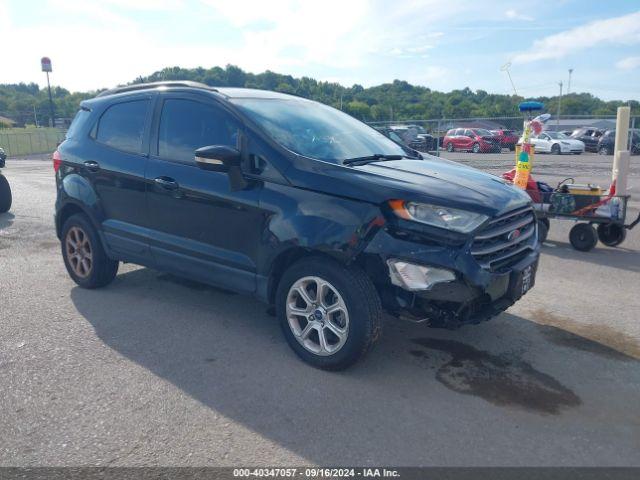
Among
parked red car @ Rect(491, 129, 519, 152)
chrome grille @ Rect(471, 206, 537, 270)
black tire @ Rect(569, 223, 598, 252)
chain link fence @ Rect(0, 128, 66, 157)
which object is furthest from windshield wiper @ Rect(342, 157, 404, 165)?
chain link fence @ Rect(0, 128, 66, 157)

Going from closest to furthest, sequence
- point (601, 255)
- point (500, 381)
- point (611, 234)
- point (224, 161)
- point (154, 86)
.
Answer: point (500, 381)
point (224, 161)
point (154, 86)
point (601, 255)
point (611, 234)

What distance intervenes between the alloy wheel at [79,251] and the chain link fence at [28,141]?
37.3 metres

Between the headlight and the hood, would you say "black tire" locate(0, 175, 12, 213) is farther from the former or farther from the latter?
the headlight

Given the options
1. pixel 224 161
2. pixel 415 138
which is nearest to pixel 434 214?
pixel 224 161

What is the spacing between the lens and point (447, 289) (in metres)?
3.50

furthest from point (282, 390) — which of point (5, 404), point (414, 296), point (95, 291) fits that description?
point (95, 291)

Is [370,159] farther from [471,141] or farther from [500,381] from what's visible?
[471,141]

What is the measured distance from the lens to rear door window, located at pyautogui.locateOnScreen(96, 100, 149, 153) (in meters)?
5.08

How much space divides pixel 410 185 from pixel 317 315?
3.55 feet

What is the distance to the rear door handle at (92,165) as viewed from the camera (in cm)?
533

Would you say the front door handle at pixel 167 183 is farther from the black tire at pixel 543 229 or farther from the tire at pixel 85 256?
the black tire at pixel 543 229

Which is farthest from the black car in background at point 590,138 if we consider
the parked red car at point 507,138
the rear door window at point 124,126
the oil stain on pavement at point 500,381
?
the rear door window at point 124,126

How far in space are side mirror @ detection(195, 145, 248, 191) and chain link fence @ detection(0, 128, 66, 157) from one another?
3928 cm

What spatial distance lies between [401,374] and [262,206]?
1528mm
